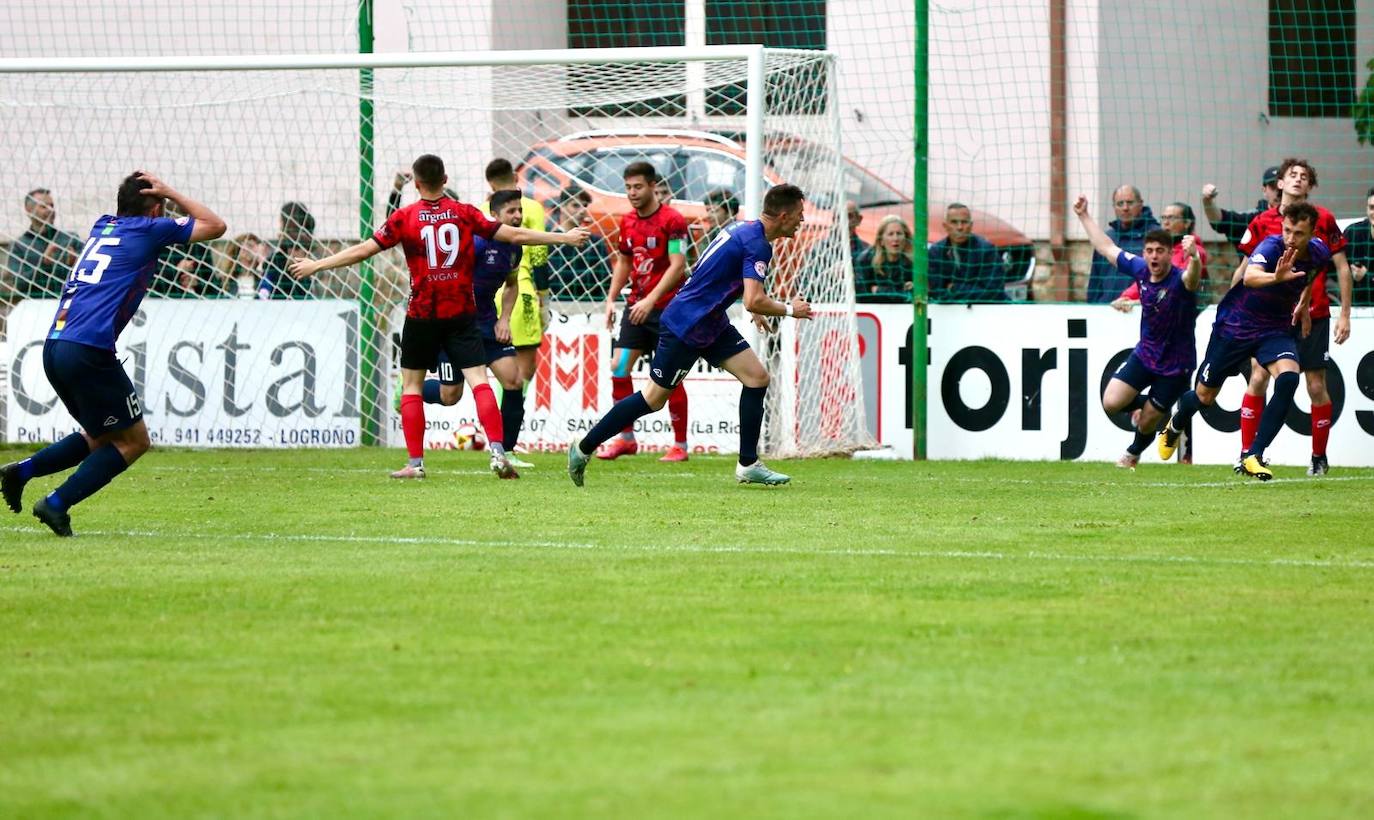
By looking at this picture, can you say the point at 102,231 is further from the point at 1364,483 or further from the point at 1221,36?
the point at 1221,36

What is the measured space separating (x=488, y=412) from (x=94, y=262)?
3563 millimetres

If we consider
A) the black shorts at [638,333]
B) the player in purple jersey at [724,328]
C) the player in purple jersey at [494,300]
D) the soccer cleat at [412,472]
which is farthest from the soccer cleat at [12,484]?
the black shorts at [638,333]

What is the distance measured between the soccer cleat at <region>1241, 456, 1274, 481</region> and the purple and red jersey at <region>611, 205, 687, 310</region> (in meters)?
4.13

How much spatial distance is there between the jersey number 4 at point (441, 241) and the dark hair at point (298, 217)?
16.4ft

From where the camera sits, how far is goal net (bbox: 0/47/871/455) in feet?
51.1

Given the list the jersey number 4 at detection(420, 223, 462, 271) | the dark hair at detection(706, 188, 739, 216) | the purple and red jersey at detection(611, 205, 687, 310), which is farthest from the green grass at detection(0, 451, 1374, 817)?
the dark hair at detection(706, 188, 739, 216)

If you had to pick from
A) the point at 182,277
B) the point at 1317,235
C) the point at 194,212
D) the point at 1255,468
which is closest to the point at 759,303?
the point at 194,212

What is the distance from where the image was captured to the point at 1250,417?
13742 mm

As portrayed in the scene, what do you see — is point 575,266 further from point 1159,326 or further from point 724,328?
point 1159,326

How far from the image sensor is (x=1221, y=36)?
63.3 feet

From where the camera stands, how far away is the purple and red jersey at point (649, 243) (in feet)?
46.8

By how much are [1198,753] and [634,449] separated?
34.5ft

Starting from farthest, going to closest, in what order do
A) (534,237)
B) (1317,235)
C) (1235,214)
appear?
(1235,214), (1317,235), (534,237)

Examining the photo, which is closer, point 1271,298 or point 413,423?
point 413,423
